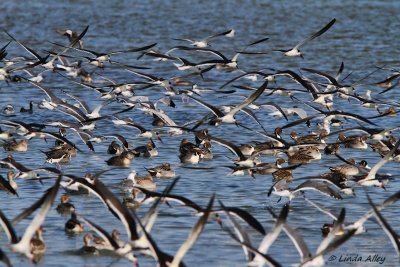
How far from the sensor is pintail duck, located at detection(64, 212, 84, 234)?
17781 millimetres

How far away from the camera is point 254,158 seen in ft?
76.9

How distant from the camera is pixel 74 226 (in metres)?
17.8

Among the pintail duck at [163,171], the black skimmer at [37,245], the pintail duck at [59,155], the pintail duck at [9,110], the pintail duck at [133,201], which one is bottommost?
the pintail duck at [9,110]

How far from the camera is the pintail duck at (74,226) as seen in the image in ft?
58.3

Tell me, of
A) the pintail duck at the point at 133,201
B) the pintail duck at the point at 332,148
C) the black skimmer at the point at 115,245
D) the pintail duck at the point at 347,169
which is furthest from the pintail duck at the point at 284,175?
the black skimmer at the point at 115,245

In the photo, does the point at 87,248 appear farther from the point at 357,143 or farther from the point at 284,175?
the point at 357,143

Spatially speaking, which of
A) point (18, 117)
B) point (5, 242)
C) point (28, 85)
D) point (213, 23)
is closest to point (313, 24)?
point (213, 23)

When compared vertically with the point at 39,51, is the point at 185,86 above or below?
above

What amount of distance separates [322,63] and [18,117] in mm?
15605

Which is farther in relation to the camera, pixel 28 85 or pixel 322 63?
pixel 322 63

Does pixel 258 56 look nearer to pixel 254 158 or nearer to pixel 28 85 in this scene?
pixel 28 85

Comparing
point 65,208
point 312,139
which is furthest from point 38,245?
point 312,139

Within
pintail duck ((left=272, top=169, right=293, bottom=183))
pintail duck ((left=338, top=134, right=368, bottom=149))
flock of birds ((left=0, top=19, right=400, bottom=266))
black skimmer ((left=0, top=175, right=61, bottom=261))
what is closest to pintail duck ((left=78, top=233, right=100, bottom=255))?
flock of birds ((left=0, top=19, right=400, bottom=266))

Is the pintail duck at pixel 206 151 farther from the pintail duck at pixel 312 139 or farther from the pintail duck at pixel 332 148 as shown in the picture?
the pintail duck at pixel 332 148
